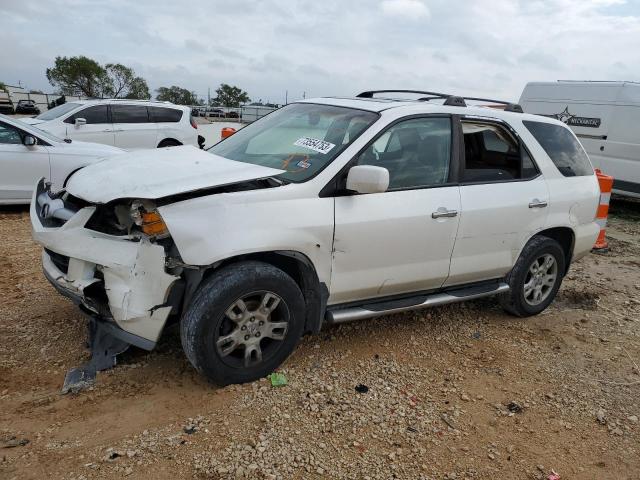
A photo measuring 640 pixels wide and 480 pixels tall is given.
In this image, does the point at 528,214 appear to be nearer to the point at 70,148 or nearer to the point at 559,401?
the point at 559,401

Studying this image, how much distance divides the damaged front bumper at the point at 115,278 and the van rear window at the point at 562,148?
10.8 feet

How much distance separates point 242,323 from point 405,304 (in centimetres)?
128

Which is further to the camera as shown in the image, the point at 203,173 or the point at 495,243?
the point at 495,243

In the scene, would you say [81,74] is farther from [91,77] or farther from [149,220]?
[149,220]

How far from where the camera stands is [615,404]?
3.55 meters

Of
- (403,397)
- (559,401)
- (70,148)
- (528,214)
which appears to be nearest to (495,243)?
(528,214)

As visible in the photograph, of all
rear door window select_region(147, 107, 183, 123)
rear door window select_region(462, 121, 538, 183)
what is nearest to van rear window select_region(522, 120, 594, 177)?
rear door window select_region(462, 121, 538, 183)

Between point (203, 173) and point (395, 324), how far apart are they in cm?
208

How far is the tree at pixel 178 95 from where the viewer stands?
69438mm

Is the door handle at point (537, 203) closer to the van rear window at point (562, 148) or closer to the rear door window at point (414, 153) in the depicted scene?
the van rear window at point (562, 148)

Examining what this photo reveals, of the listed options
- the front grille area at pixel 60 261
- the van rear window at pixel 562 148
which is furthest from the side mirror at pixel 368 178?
the van rear window at pixel 562 148

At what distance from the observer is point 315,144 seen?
3.68 m

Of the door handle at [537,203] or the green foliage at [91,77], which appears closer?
the door handle at [537,203]

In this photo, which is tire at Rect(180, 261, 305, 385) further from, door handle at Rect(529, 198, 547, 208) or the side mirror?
door handle at Rect(529, 198, 547, 208)
